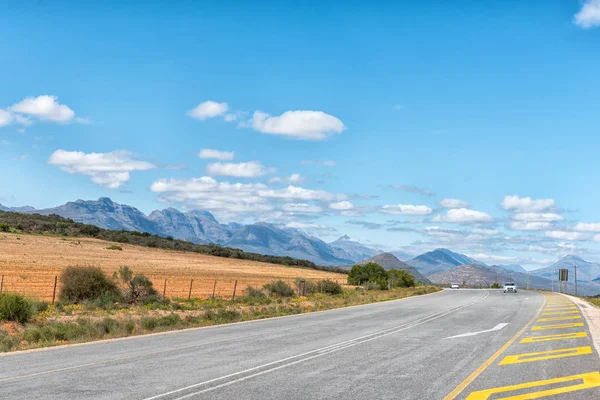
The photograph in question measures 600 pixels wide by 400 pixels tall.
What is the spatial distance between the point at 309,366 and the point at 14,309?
15.8 meters

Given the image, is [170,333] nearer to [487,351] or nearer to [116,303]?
[487,351]

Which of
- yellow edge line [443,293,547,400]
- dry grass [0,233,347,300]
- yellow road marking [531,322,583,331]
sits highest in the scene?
yellow road marking [531,322,583,331]

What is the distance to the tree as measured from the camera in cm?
8988

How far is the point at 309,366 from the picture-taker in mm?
12484

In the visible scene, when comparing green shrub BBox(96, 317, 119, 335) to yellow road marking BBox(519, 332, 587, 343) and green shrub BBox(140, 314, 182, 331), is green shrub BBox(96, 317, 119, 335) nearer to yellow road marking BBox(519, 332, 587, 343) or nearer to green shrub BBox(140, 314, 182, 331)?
green shrub BBox(140, 314, 182, 331)

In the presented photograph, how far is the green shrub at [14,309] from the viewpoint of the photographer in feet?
75.1

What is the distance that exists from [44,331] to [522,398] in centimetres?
1536

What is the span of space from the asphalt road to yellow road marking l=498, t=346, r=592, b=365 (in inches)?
1.2

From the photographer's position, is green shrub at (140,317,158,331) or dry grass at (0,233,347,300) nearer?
green shrub at (140,317,158,331)

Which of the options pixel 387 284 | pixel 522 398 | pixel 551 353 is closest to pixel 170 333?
pixel 551 353

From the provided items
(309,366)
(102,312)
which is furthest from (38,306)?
(309,366)

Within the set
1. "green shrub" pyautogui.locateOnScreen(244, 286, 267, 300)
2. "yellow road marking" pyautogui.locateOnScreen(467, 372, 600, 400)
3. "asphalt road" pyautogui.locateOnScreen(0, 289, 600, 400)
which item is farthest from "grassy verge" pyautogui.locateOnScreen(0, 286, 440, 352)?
"yellow road marking" pyautogui.locateOnScreen(467, 372, 600, 400)

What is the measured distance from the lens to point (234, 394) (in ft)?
31.4

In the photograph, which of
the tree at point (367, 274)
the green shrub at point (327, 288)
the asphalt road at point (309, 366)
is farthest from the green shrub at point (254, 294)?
the tree at point (367, 274)
